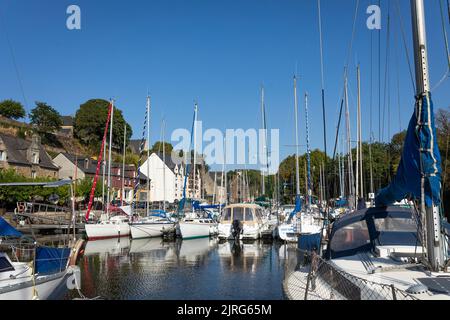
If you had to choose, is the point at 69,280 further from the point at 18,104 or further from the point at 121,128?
the point at 121,128

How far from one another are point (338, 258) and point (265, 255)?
15.9 meters

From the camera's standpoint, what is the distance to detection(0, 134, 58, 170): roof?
54688 mm

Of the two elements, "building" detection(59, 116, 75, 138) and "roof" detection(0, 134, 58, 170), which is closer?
"roof" detection(0, 134, 58, 170)

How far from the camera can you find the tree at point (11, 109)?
257 feet

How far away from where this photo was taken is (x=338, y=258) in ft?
31.8

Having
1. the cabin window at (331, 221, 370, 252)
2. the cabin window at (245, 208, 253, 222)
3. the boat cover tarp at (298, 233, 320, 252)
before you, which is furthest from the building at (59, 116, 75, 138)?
the cabin window at (331, 221, 370, 252)

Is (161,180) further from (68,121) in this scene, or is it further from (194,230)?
(194,230)

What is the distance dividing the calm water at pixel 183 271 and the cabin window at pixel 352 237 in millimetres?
4629

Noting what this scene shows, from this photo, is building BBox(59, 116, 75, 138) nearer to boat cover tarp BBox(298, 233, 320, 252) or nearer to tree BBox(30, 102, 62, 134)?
tree BBox(30, 102, 62, 134)

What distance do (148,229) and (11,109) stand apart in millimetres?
56187

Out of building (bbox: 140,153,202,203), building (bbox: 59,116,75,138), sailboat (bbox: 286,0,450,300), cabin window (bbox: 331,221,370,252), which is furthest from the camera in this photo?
building (bbox: 59,116,75,138)

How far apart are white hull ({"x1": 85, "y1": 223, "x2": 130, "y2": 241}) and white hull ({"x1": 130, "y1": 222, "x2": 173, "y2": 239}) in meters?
1.47
